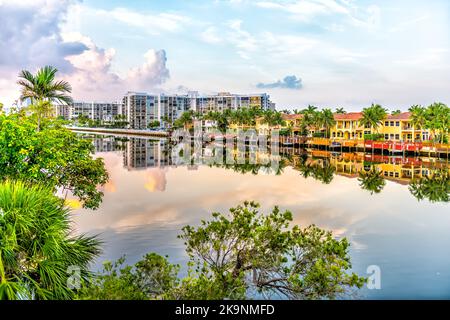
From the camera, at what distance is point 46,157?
6.09 metres

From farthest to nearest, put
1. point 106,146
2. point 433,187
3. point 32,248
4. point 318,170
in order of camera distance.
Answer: point 106,146
point 318,170
point 433,187
point 32,248

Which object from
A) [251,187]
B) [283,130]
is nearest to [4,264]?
[251,187]

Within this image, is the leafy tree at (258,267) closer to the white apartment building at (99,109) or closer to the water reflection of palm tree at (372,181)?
the water reflection of palm tree at (372,181)

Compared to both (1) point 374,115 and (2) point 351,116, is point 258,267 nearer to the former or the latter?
(1) point 374,115

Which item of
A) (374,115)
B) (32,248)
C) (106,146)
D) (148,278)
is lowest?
(148,278)

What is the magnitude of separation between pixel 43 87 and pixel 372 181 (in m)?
14.7

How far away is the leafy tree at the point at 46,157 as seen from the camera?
5.64 metres

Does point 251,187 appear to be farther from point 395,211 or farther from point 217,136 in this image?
point 217,136

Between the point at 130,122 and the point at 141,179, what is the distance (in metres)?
73.1

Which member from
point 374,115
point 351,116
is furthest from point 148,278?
point 351,116

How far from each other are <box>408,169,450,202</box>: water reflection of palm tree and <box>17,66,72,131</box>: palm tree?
1197 centimetres

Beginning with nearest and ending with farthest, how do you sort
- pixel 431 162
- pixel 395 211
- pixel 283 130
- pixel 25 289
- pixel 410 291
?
pixel 25 289
pixel 410 291
pixel 395 211
pixel 431 162
pixel 283 130

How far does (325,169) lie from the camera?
76.1 feet

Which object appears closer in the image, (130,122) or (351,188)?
(351,188)
